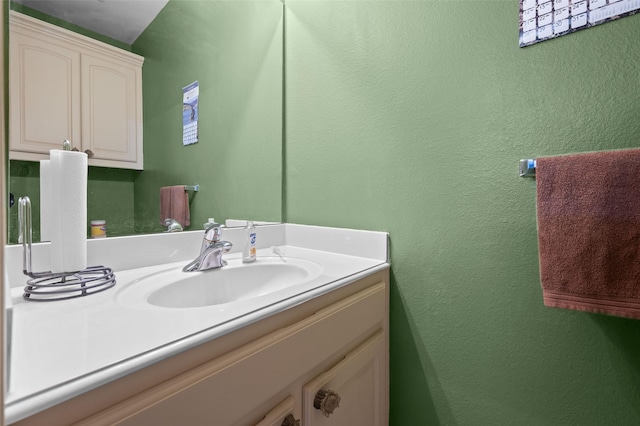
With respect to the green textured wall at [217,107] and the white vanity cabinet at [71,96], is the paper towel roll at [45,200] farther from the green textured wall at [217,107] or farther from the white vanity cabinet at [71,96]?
the green textured wall at [217,107]

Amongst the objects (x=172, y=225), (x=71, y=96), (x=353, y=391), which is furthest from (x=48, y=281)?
(x=353, y=391)

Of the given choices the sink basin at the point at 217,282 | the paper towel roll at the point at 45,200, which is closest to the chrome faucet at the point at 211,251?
the sink basin at the point at 217,282

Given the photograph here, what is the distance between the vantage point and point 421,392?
1043mm

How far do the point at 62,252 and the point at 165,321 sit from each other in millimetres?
339

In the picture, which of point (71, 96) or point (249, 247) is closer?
point (71, 96)

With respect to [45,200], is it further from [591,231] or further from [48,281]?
[591,231]

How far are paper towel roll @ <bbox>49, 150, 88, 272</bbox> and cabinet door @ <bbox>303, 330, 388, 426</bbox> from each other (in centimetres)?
59

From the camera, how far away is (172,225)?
105 centimetres

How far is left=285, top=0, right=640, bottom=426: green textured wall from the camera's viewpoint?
778mm

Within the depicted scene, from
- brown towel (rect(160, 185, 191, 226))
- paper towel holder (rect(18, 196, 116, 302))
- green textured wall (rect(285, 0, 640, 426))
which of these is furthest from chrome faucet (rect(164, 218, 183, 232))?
green textured wall (rect(285, 0, 640, 426))

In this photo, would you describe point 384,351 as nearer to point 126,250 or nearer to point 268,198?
point 268,198

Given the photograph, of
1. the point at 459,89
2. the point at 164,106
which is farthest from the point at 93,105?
the point at 459,89

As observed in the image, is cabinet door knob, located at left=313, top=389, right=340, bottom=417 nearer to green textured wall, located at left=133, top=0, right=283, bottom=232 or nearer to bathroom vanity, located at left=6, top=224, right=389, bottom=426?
bathroom vanity, located at left=6, top=224, right=389, bottom=426

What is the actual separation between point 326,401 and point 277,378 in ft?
0.55
